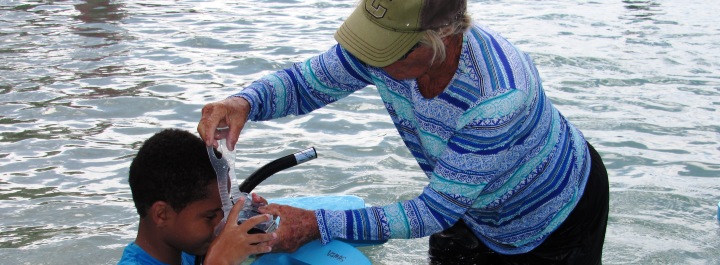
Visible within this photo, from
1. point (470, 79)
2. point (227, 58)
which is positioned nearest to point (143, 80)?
point (227, 58)

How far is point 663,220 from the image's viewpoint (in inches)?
192

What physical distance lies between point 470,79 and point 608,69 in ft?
19.1

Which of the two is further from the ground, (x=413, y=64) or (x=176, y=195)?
(x=413, y=64)

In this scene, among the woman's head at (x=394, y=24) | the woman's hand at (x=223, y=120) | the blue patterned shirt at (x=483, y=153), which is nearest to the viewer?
the woman's head at (x=394, y=24)

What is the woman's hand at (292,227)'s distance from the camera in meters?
2.57

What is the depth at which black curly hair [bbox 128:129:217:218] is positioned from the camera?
2850mm

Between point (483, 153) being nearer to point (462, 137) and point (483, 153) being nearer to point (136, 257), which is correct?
point (462, 137)

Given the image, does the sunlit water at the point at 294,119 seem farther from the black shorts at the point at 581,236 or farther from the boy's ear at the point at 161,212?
the boy's ear at the point at 161,212

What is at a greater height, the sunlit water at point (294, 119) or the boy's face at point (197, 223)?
the boy's face at point (197, 223)

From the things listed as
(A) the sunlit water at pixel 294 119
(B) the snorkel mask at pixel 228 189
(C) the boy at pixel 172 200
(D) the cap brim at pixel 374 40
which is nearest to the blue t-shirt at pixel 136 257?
(C) the boy at pixel 172 200

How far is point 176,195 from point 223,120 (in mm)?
289

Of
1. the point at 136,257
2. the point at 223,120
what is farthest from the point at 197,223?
the point at 223,120

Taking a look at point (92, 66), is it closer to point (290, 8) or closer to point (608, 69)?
point (290, 8)

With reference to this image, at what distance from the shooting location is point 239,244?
8.39ft
